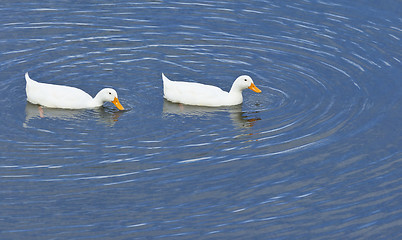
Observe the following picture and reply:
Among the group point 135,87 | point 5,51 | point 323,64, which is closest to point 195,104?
point 135,87

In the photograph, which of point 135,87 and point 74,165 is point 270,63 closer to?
point 135,87

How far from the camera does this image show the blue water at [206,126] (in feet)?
67.5

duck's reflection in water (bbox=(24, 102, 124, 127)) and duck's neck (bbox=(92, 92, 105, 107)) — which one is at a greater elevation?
duck's neck (bbox=(92, 92, 105, 107))

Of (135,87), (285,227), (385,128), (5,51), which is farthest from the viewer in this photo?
(5,51)

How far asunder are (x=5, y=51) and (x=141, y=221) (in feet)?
33.6

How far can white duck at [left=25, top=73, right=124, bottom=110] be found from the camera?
25766 mm

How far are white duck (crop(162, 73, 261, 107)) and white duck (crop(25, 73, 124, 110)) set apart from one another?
54.3 inches

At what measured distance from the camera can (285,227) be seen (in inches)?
795

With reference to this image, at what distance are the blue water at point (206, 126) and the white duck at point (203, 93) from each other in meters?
0.26

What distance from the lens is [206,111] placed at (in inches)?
1019

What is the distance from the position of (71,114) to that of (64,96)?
0.53 metres

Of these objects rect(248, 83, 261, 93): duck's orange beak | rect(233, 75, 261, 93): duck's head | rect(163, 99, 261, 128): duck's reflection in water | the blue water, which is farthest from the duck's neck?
rect(248, 83, 261, 93): duck's orange beak

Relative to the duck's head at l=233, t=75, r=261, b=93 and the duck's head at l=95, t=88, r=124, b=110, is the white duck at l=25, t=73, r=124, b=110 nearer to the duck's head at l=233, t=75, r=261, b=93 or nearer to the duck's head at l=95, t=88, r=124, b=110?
the duck's head at l=95, t=88, r=124, b=110

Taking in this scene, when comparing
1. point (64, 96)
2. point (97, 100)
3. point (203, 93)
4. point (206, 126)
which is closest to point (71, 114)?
point (64, 96)
